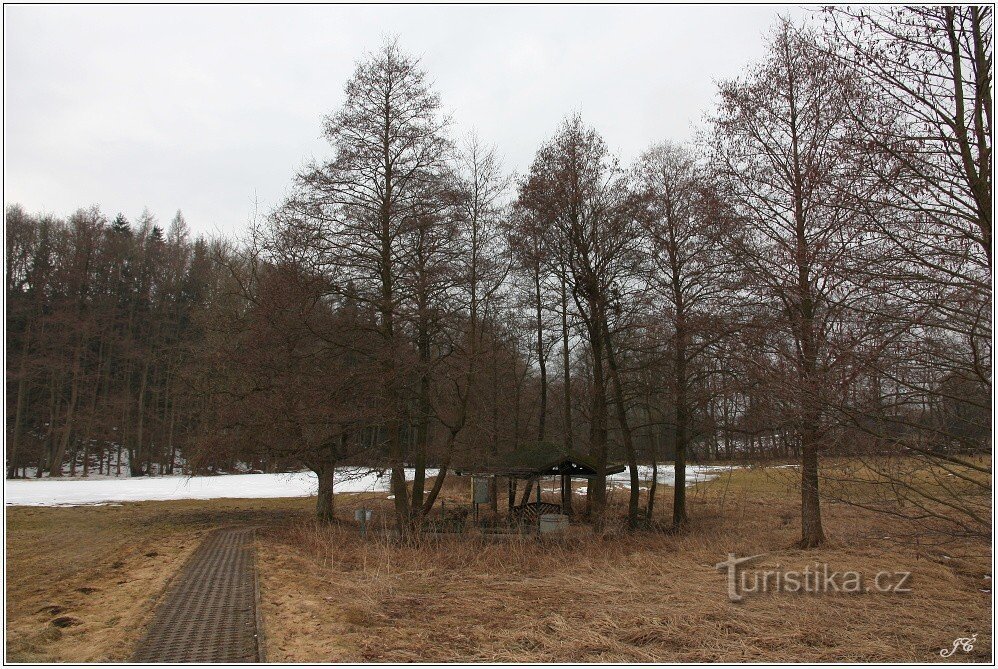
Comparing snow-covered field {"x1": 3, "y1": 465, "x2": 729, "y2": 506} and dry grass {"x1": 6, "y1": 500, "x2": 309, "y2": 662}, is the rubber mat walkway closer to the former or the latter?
dry grass {"x1": 6, "y1": 500, "x2": 309, "y2": 662}

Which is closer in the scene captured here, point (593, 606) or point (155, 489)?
point (593, 606)

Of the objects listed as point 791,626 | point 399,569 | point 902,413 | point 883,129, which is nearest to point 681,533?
point 399,569

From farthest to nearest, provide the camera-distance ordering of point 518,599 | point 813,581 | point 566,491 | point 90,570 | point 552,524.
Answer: point 566,491
point 552,524
point 90,570
point 813,581
point 518,599

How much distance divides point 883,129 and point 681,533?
12.4 metres

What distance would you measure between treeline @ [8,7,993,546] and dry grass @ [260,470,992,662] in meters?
1.32

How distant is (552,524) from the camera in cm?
1455

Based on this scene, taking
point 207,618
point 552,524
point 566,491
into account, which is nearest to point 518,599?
point 207,618

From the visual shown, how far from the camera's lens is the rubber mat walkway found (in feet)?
18.0

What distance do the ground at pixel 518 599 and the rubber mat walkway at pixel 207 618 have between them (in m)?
0.20

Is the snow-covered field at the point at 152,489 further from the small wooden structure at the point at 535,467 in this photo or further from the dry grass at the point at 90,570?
the small wooden structure at the point at 535,467

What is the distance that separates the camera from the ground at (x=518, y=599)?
→ 19.6ft

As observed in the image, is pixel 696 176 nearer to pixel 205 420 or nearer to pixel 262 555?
pixel 262 555

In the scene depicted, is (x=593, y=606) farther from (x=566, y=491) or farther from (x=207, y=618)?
(x=566, y=491)

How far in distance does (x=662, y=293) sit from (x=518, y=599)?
1006cm
